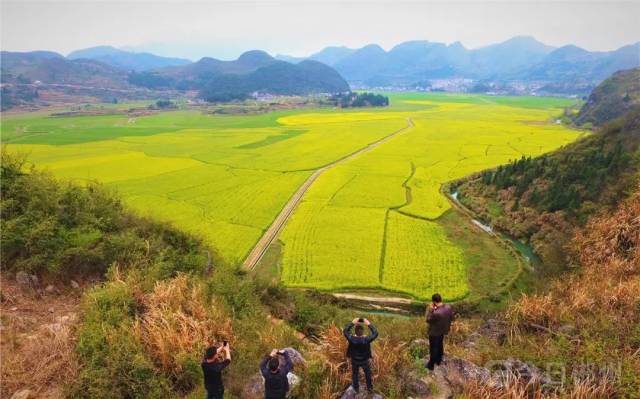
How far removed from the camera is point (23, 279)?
1331 centimetres

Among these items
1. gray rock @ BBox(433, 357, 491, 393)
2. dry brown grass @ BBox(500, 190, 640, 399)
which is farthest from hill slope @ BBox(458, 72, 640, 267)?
gray rock @ BBox(433, 357, 491, 393)

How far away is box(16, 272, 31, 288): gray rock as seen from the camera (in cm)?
1319

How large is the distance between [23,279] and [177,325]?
7.70 metres

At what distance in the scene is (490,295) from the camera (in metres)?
23.4

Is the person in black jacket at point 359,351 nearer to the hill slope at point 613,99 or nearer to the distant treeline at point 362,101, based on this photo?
the hill slope at point 613,99

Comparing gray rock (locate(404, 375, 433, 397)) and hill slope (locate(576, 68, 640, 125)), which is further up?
hill slope (locate(576, 68, 640, 125))

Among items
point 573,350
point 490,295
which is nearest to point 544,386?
Result: point 573,350

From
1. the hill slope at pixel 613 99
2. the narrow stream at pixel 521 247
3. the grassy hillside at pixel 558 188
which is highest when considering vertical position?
the hill slope at pixel 613 99

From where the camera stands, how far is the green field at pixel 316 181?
91.9 ft

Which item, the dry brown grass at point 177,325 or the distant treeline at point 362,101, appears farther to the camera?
the distant treeline at point 362,101

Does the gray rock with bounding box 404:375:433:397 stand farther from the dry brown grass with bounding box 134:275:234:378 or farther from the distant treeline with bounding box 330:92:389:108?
the distant treeline with bounding box 330:92:389:108

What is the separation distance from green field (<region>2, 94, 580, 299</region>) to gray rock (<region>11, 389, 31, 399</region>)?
17067mm

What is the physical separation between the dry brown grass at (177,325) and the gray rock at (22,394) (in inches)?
94.3

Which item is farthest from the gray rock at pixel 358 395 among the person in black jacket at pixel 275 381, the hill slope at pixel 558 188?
the hill slope at pixel 558 188
